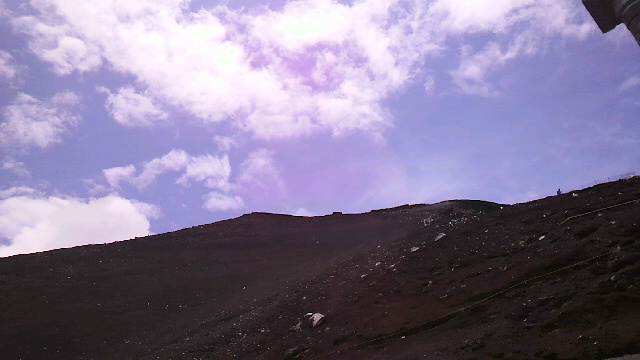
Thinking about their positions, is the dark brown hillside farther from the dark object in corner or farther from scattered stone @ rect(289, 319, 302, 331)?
the dark object in corner

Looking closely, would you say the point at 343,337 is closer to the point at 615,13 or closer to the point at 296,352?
the point at 296,352

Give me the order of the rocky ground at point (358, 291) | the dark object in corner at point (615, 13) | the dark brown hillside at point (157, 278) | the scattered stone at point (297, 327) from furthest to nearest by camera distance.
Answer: the dark brown hillside at point (157, 278), the scattered stone at point (297, 327), the rocky ground at point (358, 291), the dark object in corner at point (615, 13)

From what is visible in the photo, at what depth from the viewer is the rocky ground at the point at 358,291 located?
776cm

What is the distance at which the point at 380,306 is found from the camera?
12.0m

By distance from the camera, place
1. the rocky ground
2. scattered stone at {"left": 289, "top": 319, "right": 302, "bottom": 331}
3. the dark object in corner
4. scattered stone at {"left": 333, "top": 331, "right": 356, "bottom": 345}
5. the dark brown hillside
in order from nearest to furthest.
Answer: the dark object in corner → the rocky ground → scattered stone at {"left": 333, "top": 331, "right": 356, "bottom": 345} → scattered stone at {"left": 289, "top": 319, "right": 302, "bottom": 331} → the dark brown hillside

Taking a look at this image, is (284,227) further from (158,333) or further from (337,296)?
(337,296)

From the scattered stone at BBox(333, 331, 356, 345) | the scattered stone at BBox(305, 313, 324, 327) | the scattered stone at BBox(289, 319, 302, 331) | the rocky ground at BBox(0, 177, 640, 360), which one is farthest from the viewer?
the scattered stone at BBox(289, 319, 302, 331)

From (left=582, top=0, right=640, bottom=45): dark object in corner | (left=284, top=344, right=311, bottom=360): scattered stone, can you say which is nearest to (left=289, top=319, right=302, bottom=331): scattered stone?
(left=284, top=344, right=311, bottom=360): scattered stone

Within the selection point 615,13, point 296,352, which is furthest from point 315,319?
point 615,13

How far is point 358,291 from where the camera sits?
14.0 m

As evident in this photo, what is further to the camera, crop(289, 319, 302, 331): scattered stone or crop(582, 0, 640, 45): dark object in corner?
crop(289, 319, 302, 331): scattered stone

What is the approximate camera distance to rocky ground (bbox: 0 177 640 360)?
776cm

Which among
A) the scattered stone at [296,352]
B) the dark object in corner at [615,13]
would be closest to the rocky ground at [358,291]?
Answer: the scattered stone at [296,352]

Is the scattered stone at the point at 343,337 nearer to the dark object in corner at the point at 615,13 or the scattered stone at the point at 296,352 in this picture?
the scattered stone at the point at 296,352
